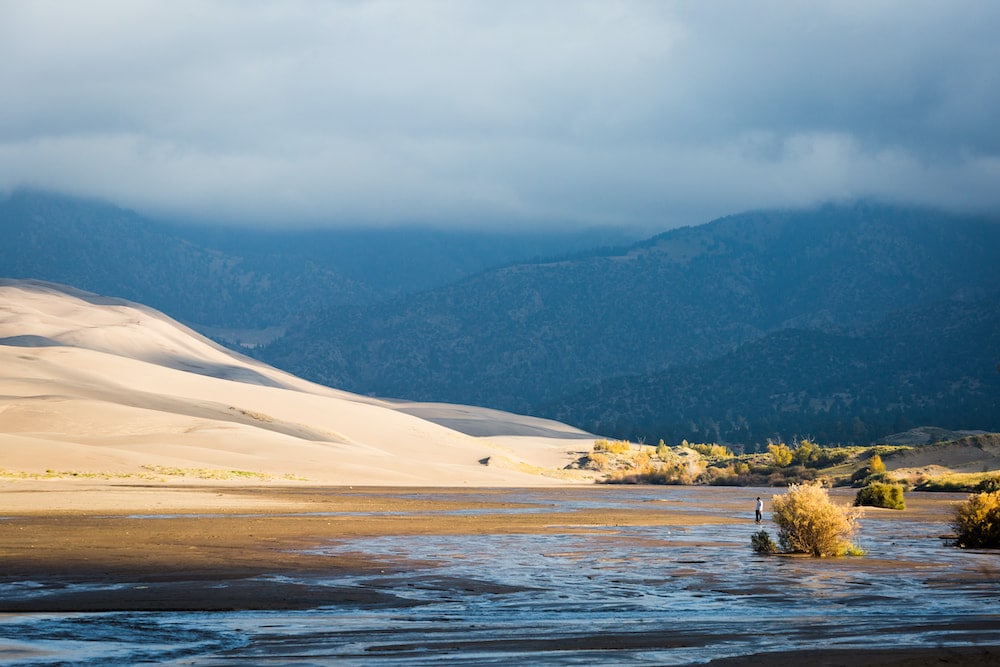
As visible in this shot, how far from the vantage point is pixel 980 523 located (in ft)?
106

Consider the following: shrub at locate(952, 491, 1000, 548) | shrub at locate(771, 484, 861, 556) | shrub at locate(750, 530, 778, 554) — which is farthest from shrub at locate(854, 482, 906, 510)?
shrub at locate(750, 530, 778, 554)

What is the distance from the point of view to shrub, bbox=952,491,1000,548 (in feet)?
106

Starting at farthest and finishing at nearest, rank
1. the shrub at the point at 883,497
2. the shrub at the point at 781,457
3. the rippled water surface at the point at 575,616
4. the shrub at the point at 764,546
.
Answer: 1. the shrub at the point at 781,457
2. the shrub at the point at 883,497
3. the shrub at the point at 764,546
4. the rippled water surface at the point at 575,616

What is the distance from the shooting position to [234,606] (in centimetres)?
1972

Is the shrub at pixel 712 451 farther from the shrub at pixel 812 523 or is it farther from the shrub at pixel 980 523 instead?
the shrub at pixel 812 523

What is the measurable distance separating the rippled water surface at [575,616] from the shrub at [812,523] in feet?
2.41

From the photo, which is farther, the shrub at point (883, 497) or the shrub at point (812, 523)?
the shrub at point (883, 497)

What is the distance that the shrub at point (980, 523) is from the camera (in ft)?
106

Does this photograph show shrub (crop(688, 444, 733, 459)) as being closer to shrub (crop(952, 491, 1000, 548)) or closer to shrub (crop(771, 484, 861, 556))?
shrub (crop(952, 491, 1000, 548))

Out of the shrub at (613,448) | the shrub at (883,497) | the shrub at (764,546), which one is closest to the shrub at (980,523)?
the shrub at (764,546)

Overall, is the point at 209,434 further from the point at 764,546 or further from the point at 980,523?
the point at 980,523

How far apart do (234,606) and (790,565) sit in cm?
1264

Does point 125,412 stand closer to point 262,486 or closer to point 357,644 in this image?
point 262,486

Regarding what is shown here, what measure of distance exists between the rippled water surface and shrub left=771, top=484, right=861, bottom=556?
2.41 ft
